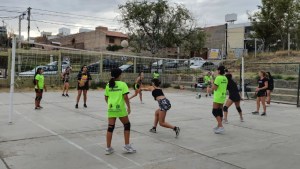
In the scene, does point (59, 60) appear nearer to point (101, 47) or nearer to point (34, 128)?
point (34, 128)

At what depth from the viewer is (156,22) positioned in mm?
32938

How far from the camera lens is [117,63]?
26.4m

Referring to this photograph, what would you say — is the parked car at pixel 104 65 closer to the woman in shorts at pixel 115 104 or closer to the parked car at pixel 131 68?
the parked car at pixel 131 68

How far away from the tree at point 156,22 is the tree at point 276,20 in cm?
645

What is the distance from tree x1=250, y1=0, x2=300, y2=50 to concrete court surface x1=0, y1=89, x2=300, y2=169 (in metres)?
20.0

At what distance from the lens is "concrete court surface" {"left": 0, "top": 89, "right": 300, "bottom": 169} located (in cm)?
595

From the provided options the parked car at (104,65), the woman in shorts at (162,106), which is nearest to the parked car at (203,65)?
the parked car at (104,65)

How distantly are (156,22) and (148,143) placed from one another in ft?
86.8

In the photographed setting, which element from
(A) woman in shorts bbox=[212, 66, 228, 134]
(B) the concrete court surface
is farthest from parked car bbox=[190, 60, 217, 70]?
(A) woman in shorts bbox=[212, 66, 228, 134]

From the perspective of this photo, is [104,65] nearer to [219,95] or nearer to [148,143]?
[219,95]

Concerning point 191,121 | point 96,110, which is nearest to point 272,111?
point 191,121

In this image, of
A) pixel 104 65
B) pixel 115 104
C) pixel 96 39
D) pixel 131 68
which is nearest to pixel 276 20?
pixel 131 68

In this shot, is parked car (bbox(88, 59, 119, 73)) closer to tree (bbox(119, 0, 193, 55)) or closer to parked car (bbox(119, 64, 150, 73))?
parked car (bbox(119, 64, 150, 73))

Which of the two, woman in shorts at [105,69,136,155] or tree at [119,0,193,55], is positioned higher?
tree at [119,0,193,55]
